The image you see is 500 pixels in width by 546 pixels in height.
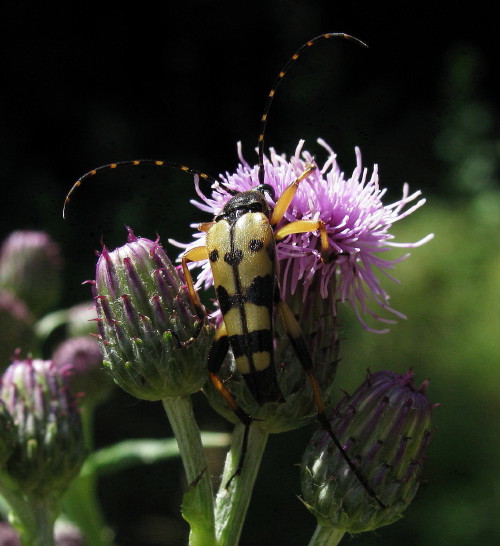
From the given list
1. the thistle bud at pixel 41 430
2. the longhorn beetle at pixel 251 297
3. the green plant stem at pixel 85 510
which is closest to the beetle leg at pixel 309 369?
the longhorn beetle at pixel 251 297

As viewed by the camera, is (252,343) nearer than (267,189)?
Yes

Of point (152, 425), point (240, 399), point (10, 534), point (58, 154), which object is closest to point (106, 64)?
point (58, 154)

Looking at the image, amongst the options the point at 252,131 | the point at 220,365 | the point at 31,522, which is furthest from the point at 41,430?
the point at 252,131

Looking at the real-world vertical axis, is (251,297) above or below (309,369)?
above

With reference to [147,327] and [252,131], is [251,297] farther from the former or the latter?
[252,131]

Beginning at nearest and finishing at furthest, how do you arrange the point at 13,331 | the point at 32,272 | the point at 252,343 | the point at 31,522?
the point at 252,343
the point at 31,522
the point at 13,331
the point at 32,272

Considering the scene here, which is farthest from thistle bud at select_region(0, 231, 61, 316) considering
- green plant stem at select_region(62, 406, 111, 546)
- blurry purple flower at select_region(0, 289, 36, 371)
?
green plant stem at select_region(62, 406, 111, 546)
